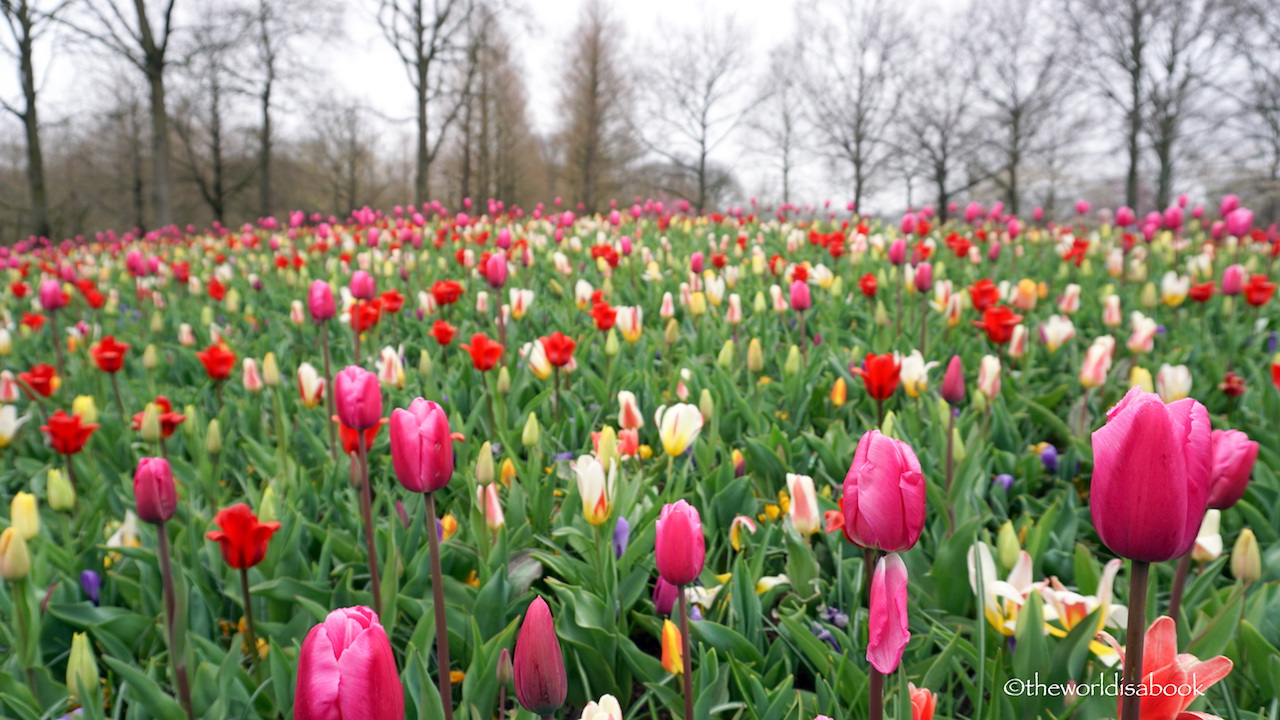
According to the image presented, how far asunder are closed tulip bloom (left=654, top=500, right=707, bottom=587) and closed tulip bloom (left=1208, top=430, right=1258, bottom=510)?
0.81 metres

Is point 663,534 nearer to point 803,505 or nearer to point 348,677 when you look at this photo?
point 348,677

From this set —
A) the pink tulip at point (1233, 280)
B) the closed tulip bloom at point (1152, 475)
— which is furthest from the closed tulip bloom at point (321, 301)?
the pink tulip at point (1233, 280)

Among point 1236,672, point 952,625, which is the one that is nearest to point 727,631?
point 952,625

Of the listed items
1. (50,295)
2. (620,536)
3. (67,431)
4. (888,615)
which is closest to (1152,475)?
(888,615)

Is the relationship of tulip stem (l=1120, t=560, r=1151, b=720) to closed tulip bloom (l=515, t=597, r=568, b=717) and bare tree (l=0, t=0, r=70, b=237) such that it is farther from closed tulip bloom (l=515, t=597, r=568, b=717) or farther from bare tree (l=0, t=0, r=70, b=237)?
bare tree (l=0, t=0, r=70, b=237)

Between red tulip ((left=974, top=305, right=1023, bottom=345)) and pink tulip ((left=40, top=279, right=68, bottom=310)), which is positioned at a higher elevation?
pink tulip ((left=40, top=279, right=68, bottom=310))

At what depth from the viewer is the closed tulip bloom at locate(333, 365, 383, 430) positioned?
1375mm

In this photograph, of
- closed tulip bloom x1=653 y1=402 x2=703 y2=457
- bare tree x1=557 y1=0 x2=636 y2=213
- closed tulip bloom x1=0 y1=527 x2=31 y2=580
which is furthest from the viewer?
bare tree x1=557 y1=0 x2=636 y2=213

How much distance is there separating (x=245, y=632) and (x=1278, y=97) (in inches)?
1203

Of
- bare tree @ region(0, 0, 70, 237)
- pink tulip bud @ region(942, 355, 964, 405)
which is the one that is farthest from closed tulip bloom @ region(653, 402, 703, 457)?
bare tree @ region(0, 0, 70, 237)

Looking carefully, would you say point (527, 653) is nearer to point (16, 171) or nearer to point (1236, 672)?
point (1236, 672)

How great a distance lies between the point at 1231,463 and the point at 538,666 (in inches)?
43.0

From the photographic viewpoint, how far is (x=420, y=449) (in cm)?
109

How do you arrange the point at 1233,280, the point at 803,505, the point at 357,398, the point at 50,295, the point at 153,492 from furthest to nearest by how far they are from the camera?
the point at 1233,280
the point at 50,295
the point at 803,505
the point at 357,398
the point at 153,492
